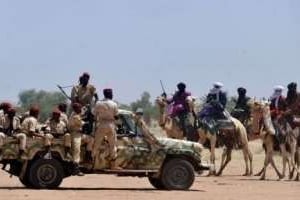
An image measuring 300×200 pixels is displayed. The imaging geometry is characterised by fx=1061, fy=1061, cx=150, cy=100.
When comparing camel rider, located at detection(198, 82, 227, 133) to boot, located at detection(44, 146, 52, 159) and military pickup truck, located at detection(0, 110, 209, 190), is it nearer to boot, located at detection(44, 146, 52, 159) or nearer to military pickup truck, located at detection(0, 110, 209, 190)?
military pickup truck, located at detection(0, 110, 209, 190)

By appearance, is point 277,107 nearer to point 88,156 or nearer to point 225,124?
point 225,124

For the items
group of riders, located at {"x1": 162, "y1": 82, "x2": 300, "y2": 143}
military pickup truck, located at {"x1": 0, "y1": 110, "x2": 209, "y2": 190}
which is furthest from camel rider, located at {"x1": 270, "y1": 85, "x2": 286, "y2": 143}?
military pickup truck, located at {"x1": 0, "y1": 110, "x2": 209, "y2": 190}

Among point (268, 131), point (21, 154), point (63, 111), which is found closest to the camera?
point (21, 154)

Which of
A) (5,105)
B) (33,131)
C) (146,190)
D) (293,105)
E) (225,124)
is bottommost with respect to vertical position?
(146,190)

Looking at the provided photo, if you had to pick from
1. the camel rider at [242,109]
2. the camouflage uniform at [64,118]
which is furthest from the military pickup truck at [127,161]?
the camel rider at [242,109]

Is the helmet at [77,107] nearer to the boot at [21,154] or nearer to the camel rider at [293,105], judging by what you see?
the boot at [21,154]

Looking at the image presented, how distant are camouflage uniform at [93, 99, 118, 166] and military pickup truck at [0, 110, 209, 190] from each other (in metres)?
0.16

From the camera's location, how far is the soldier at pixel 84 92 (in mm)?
25109

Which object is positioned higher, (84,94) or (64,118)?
(84,94)

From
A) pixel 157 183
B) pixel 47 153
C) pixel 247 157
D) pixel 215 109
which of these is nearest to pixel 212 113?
pixel 215 109

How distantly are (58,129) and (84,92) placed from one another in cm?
176

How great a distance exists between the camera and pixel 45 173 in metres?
23.4

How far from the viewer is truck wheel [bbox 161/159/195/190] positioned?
2425cm

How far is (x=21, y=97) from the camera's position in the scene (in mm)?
133500
